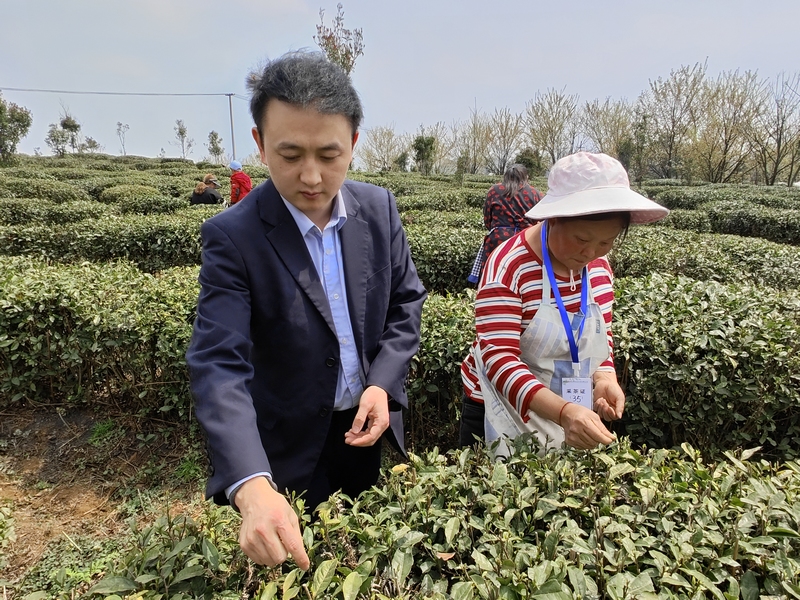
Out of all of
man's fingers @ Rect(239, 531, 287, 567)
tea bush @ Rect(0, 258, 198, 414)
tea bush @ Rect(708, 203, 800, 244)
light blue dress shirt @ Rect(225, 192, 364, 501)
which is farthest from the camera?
tea bush @ Rect(708, 203, 800, 244)

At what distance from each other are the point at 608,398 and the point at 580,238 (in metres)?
Result: 0.58

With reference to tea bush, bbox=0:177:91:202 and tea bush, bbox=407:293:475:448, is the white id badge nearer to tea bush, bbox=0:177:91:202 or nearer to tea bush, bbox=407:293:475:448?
tea bush, bbox=407:293:475:448

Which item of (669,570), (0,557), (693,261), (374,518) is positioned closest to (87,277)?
(0,557)

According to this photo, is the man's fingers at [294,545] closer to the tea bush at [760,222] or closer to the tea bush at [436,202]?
the tea bush at [436,202]

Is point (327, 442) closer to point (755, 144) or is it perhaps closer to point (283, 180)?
point (283, 180)

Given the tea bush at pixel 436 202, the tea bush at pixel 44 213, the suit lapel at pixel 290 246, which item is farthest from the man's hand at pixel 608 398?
the tea bush at pixel 44 213

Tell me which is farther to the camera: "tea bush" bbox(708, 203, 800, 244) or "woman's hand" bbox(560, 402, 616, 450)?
"tea bush" bbox(708, 203, 800, 244)

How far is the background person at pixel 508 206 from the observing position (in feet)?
15.4

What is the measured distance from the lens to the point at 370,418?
1302 mm

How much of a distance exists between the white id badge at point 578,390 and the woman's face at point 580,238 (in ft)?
1.18

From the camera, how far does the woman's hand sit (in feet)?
4.43

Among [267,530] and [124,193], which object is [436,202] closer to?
[124,193]

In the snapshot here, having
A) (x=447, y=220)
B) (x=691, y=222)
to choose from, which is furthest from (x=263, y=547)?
(x=691, y=222)

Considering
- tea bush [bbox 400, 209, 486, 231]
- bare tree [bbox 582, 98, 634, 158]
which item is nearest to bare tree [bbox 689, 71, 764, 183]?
bare tree [bbox 582, 98, 634, 158]
